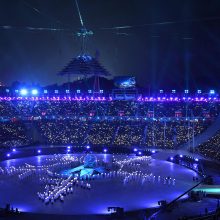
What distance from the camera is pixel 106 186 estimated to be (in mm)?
30375

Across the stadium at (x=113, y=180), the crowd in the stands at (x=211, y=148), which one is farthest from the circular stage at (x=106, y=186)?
the crowd in the stands at (x=211, y=148)

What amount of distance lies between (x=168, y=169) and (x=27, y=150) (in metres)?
18.7

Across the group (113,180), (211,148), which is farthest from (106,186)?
(211,148)

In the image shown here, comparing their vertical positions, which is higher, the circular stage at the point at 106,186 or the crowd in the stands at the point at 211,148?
the crowd in the stands at the point at 211,148

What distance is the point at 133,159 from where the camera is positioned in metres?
41.9

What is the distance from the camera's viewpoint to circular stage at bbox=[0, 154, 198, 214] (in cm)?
2523

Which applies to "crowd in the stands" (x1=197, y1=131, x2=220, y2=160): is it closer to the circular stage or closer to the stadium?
the stadium

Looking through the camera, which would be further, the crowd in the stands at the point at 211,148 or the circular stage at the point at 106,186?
the crowd in the stands at the point at 211,148

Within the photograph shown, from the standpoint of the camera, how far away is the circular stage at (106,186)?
2523cm

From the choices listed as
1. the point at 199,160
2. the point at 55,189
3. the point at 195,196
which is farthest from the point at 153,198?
the point at 199,160

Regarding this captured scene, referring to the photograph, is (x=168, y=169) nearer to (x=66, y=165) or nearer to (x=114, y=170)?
(x=114, y=170)

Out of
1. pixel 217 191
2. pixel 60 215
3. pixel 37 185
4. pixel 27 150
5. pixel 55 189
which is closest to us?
pixel 60 215

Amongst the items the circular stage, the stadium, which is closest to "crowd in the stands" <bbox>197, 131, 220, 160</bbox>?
the stadium

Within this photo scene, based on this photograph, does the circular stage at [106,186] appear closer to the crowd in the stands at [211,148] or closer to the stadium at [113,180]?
the stadium at [113,180]
